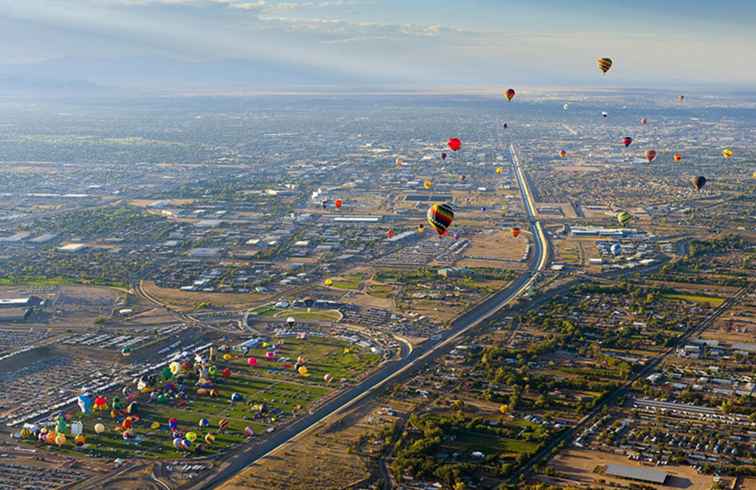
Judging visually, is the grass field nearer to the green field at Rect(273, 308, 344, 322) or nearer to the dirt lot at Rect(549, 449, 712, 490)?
the green field at Rect(273, 308, 344, 322)

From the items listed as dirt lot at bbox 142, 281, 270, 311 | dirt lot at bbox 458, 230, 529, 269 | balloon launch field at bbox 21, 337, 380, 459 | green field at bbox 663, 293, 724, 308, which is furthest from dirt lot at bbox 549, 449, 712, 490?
dirt lot at bbox 458, 230, 529, 269

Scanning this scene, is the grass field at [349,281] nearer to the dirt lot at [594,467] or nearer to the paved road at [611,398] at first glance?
the paved road at [611,398]

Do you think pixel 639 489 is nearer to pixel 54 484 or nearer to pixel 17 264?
pixel 54 484

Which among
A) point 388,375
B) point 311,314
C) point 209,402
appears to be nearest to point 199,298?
point 311,314

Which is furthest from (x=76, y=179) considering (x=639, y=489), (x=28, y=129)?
(x=639, y=489)

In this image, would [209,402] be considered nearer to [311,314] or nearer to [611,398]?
[311,314]

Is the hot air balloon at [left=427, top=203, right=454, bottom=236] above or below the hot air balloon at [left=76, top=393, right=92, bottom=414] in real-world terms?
above
